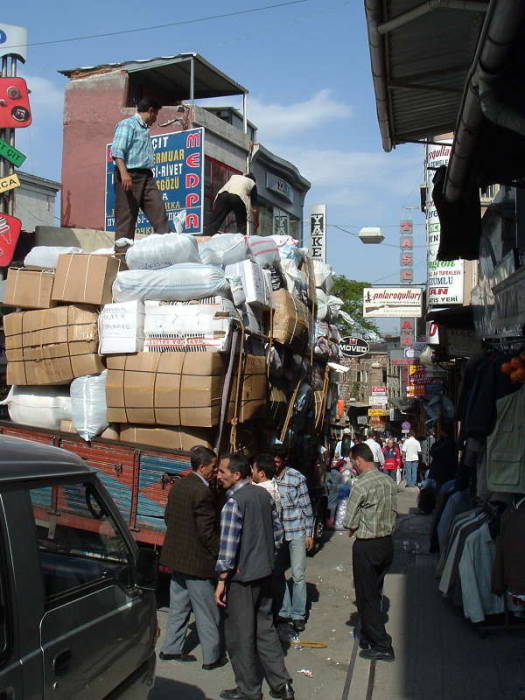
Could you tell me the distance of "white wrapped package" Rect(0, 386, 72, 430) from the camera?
759 centimetres

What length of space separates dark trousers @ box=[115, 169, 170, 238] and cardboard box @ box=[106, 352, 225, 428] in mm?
3556

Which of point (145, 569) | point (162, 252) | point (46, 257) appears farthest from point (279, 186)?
point (145, 569)

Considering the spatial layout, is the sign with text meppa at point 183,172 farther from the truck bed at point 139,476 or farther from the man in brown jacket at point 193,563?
the man in brown jacket at point 193,563

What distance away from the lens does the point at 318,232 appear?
25906 millimetres

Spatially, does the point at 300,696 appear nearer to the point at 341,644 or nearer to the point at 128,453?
the point at 341,644

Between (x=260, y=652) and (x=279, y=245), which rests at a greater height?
Result: (x=279, y=245)

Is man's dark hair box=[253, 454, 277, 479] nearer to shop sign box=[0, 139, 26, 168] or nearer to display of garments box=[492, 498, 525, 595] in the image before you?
display of garments box=[492, 498, 525, 595]

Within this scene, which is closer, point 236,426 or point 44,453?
point 44,453

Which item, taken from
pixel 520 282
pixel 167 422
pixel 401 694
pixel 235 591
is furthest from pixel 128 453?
pixel 520 282

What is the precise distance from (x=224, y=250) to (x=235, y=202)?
3532mm

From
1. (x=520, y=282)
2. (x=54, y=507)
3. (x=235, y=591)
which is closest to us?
(x=54, y=507)

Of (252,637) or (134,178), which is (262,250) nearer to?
(134,178)

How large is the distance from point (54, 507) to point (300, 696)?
10.3 feet

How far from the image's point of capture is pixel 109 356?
7121 mm
